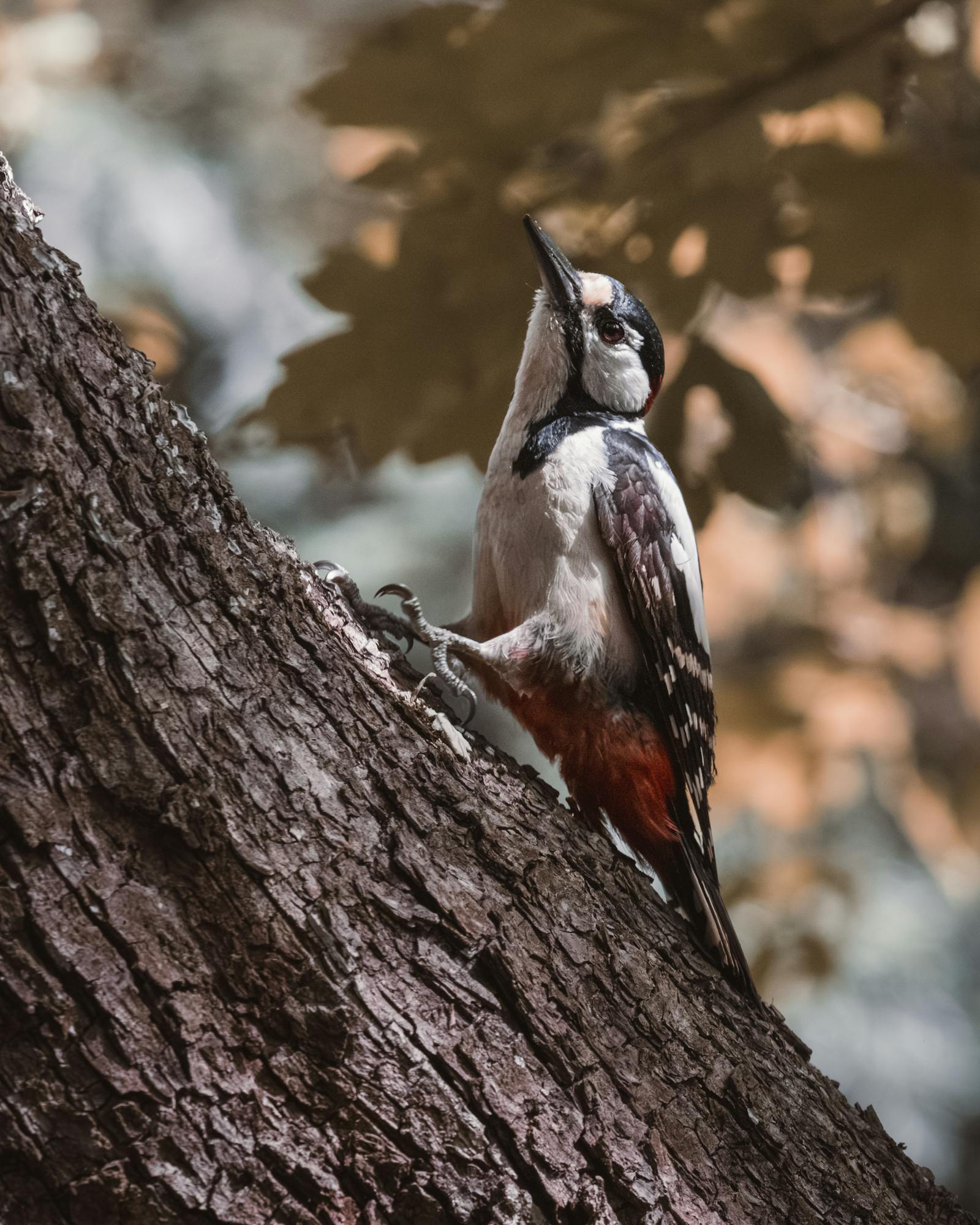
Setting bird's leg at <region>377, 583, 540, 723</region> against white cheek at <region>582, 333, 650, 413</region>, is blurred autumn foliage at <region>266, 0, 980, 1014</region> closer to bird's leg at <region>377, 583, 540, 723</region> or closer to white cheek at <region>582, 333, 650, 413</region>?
white cheek at <region>582, 333, 650, 413</region>

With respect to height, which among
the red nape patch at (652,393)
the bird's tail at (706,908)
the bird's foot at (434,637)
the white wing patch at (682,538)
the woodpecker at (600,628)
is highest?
the red nape patch at (652,393)

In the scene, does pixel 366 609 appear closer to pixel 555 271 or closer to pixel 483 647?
pixel 483 647

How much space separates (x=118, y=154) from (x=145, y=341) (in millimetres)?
1394

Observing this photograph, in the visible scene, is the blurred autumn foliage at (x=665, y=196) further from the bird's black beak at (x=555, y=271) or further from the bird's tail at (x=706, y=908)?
the bird's tail at (x=706, y=908)

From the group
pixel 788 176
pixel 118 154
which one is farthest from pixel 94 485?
pixel 118 154

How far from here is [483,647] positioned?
2.85 m

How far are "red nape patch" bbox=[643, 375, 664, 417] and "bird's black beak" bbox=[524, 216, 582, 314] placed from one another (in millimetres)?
419

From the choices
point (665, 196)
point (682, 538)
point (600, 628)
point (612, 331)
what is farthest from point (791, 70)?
point (600, 628)

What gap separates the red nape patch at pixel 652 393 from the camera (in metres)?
3.75

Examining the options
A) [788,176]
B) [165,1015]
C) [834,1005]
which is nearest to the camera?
[165,1015]

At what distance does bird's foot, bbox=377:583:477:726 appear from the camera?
2.77 meters

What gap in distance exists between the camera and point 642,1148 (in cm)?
196

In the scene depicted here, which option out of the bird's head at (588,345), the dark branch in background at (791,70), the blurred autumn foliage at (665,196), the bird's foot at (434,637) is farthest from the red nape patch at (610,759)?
the dark branch in background at (791,70)

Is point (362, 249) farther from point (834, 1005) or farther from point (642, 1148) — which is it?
point (834, 1005)
